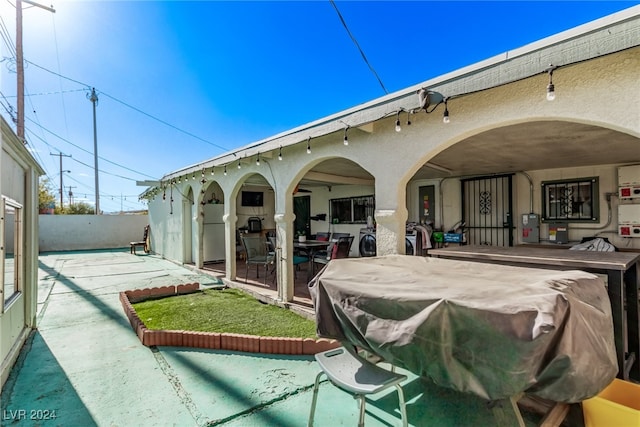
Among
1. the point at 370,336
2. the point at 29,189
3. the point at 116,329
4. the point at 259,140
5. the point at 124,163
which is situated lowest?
the point at 116,329

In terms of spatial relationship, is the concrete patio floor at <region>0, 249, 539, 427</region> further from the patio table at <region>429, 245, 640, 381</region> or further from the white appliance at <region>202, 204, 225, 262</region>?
the white appliance at <region>202, 204, 225, 262</region>

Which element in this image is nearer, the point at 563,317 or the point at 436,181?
the point at 563,317

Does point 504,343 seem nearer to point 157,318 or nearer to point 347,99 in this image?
point 157,318

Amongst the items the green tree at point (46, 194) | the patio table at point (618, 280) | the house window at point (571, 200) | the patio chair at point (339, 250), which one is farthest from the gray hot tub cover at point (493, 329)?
the green tree at point (46, 194)

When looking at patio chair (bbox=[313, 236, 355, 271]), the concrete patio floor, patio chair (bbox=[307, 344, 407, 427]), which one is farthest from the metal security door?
patio chair (bbox=[307, 344, 407, 427])

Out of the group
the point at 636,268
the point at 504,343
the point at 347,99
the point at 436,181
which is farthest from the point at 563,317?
the point at 347,99

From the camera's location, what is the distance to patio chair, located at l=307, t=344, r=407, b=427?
5.63 ft

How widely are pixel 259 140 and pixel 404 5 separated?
12.3ft

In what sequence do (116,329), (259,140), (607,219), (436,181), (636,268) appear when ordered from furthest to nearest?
1. (436,181)
2. (259,140)
3. (607,219)
4. (116,329)
5. (636,268)

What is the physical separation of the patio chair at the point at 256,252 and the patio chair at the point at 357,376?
15.5ft

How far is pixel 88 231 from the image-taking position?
15.5 meters

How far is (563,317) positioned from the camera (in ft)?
4.37

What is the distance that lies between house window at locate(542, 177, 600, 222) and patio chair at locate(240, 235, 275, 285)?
19.8 ft

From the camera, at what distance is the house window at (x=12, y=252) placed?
3096 mm
